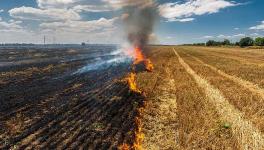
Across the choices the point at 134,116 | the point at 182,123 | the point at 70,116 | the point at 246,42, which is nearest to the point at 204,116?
the point at 182,123

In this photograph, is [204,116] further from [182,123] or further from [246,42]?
[246,42]

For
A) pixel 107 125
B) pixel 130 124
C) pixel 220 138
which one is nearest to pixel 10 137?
pixel 107 125

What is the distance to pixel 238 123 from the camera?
37.0 ft

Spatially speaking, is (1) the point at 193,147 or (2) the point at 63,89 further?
(2) the point at 63,89

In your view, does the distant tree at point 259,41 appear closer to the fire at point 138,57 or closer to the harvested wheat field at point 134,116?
the fire at point 138,57

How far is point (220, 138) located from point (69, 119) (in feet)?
20.3

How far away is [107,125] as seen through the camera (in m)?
11.2

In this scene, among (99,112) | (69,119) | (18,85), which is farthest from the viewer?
(18,85)

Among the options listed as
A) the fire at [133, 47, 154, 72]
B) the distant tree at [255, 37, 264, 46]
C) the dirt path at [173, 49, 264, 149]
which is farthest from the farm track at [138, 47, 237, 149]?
the distant tree at [255, 37, 264, 46]

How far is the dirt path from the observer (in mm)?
9366

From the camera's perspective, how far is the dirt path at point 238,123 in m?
9.37

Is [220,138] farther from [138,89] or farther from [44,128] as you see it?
[138,89]

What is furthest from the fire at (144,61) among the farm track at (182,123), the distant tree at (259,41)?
the distant tree at (259,41)

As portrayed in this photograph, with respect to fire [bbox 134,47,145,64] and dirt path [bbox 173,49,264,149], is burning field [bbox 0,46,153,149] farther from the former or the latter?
fire [bbox 134,47,145,64]
